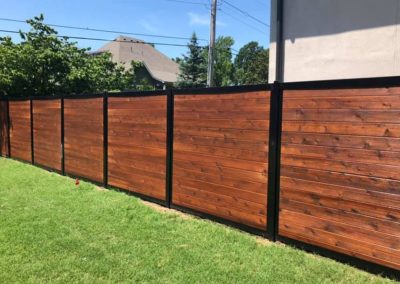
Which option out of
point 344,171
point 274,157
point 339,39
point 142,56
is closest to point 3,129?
point 339,39

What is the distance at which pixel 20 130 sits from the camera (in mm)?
11102

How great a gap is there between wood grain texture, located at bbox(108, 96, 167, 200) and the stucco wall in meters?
2.44

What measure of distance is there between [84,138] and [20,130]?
379 cm

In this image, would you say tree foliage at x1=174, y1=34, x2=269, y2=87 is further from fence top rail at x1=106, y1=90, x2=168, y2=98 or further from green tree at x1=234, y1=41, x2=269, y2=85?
fence top rail at x1=106, y1=90, x2=168, y2=98

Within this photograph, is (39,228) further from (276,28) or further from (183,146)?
(276,28)

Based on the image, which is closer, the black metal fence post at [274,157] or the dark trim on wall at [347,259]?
the dark trim on wall at [347,259]

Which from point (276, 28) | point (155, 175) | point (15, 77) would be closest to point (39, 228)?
point (155, 175)

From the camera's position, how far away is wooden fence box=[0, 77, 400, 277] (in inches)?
144

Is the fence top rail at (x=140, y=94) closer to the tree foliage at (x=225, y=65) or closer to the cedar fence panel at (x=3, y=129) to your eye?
the cedar fence panel at (x=3, y=129)

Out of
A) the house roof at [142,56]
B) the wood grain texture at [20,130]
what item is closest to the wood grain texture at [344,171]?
the wood grain texture at [20,130]

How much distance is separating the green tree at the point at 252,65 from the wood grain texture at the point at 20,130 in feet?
141

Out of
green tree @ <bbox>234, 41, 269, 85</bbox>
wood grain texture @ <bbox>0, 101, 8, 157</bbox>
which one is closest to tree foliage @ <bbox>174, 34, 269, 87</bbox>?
green tree @ <bbox>234, 41, 269, 85</bbox>

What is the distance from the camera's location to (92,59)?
16.3 meters

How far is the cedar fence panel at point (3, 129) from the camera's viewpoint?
1197cm
